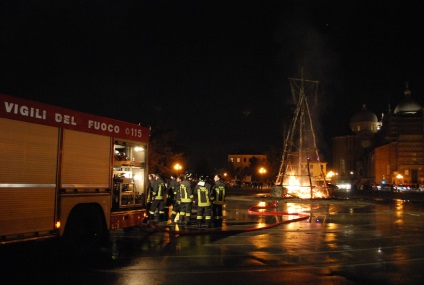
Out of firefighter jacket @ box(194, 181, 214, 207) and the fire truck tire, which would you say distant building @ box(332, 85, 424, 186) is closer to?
firefighter jacket @ box(194, 181, 214, 207)

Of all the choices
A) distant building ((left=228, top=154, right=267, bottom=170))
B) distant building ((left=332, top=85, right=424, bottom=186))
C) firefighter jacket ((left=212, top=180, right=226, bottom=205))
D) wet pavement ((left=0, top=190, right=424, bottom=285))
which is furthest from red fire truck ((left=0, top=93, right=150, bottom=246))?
distant building ((left=228, top=154, right=267, bottom=170))

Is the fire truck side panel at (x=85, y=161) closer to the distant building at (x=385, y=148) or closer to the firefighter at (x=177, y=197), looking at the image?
the firefighter at (x=177, y=197)

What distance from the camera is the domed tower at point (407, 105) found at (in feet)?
302

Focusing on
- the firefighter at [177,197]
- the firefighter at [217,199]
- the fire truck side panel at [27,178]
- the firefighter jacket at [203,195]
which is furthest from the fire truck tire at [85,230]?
the firefighter at [217,199]

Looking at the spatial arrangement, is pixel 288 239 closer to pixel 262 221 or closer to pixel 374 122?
pixel 262 221

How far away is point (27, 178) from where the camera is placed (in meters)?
7.86

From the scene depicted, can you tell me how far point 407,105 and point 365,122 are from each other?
11457 mm

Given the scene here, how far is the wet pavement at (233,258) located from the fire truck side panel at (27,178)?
814 millimetres

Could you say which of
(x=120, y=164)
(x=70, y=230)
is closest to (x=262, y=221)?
(x=120, y=164)

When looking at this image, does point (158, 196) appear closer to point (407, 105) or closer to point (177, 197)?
point (177, 197)

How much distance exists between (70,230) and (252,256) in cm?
380

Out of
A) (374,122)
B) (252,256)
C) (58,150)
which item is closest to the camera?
(58,150)

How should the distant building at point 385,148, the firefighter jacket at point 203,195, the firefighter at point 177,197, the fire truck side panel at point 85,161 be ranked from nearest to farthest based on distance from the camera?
the fire truck side panel at point 85,161 < the firefighter jacket at point 203,195 < the firefighter at point 177,197 < the distant building at point 385,148

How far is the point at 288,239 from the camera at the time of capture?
12.1 m
